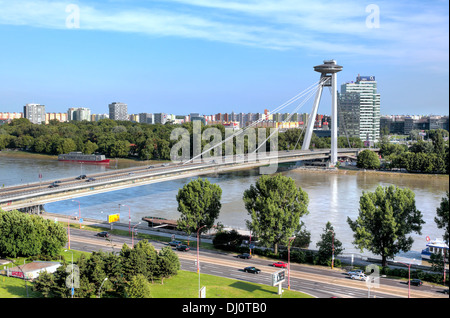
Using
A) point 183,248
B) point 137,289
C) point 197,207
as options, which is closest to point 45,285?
point 137,289

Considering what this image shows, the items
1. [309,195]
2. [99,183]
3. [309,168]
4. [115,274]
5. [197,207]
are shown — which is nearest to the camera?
[115,274]

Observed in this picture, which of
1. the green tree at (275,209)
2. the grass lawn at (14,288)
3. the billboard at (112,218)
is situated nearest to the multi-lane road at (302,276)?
the green tree at (275,209)

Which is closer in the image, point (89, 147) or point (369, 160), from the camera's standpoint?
point (369, 160)

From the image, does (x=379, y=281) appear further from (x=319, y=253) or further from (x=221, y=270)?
(x=221, y=270)

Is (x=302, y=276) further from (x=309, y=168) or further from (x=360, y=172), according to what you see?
(x=309, y=168)

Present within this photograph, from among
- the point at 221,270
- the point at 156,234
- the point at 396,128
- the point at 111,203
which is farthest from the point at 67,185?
the point at 396,128

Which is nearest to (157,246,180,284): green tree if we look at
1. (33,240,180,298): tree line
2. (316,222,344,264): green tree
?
(33,240,180,298): tree line
